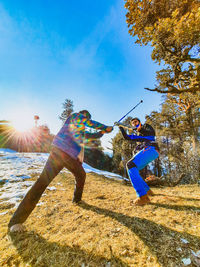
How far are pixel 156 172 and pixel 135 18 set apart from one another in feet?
79.6

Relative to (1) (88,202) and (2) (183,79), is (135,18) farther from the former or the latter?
(1) (88,202)

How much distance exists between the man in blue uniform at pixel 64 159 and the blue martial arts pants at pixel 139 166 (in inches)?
42.7

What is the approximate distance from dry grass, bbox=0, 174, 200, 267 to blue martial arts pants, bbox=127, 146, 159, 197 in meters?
0.44

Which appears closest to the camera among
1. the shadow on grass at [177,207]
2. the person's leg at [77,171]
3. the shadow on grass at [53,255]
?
the shadow on grass at [53,255]

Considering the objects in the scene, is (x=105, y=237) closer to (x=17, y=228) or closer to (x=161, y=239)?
(x=161, y=239)

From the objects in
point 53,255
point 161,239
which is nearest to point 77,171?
point 53,255

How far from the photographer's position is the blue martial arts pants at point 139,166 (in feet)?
9.51

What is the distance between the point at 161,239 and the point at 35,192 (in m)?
2.23

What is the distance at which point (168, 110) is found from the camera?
19734 millimetres

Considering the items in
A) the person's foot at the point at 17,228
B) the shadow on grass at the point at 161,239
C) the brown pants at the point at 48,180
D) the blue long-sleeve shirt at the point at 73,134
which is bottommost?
the person's foot at the point at 17,228

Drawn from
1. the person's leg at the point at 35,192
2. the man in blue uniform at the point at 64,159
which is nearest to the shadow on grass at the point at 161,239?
the man in blue uniform at the point at 64,159

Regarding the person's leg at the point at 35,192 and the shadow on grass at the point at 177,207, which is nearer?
the person's leg at the point at 35,192

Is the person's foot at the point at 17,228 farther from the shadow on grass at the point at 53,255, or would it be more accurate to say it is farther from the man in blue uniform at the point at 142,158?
the man in blue uniform at the point at 142,158

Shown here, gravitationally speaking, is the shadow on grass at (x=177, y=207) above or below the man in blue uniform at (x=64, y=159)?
below
